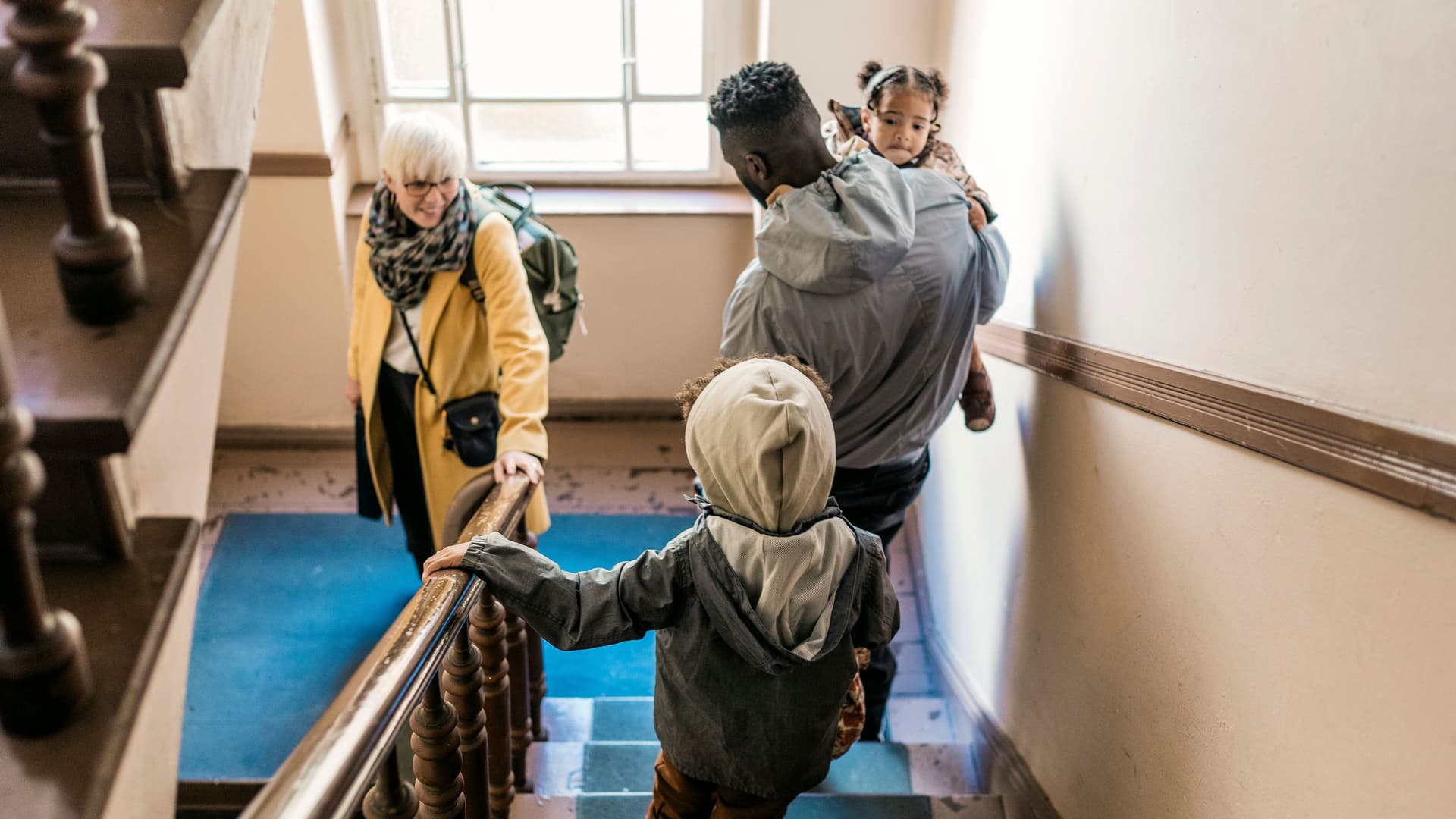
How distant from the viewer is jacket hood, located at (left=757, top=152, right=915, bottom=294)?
6.03 ft

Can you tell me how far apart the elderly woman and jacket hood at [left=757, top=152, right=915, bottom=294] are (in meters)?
0.66

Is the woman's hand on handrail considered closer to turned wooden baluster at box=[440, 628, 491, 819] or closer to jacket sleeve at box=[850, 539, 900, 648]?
turned wooden baluster at box=[440, 628, 491, 819]

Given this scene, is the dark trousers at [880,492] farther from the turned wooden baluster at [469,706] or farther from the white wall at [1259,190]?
the turned wooden baluster at [469,706]

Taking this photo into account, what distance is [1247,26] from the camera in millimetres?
1433

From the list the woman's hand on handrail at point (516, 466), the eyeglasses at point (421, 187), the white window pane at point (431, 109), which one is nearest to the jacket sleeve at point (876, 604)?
the woman's hand on handrail at point (516, 466)

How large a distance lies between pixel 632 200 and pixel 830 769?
102 inches

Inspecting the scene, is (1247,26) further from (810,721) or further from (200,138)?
(200,138)

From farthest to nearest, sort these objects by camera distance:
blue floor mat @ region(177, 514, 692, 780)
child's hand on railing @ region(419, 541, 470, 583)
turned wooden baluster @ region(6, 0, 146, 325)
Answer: blue floor mat @ region(177, 514, 692, 780) < child's hand on railing @ region(419, 541, 470, 583) < turned wooden baluster @ region(6, 0, 146, 325)

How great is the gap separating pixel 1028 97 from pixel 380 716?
2033 mm

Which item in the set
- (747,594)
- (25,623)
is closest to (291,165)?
(747,594)

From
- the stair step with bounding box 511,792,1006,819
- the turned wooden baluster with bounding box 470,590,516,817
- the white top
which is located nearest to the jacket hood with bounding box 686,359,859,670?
the turned wooden baluster with bounding box 470,590,516,817

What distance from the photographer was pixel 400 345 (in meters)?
2.54

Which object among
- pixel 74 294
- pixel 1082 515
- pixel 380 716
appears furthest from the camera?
pixel 1082 515

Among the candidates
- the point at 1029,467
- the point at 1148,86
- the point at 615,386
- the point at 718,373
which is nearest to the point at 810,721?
the point at 718,373
